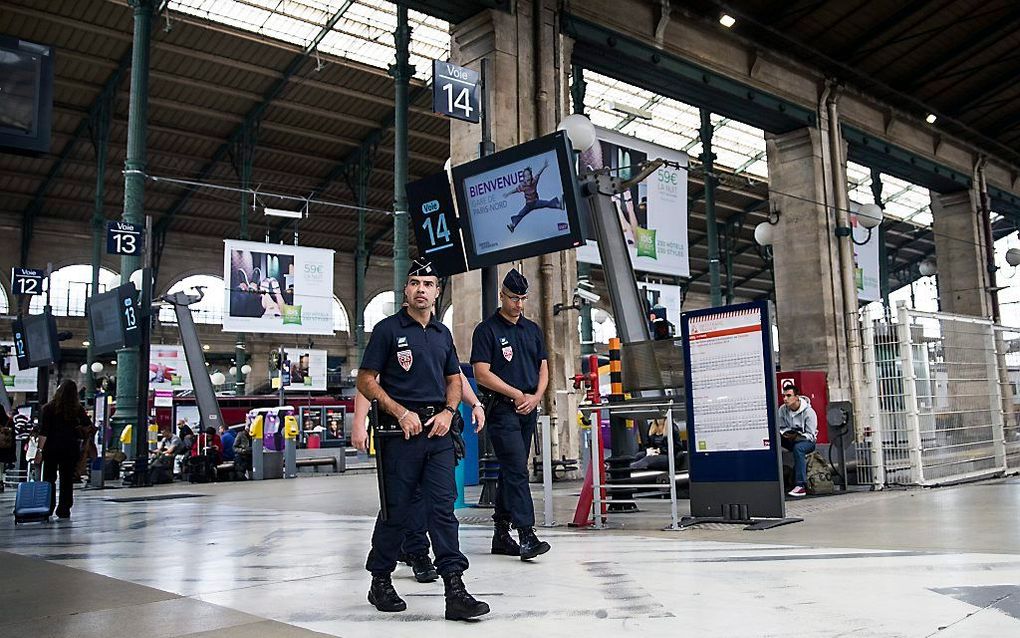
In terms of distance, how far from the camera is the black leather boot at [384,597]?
12.7 ft

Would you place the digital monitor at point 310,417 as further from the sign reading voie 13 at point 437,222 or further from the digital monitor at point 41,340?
the sign reading voie 13 at point 437,222

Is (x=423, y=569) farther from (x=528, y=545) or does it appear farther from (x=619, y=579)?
(x=619, y=579)

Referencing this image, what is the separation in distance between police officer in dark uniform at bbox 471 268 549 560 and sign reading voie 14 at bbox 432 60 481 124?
5.86 m

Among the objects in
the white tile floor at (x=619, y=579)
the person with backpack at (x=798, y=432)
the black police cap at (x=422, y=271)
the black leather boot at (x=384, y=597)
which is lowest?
the white tile floor at (x=619, y=579)

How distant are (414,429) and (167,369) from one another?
36.6 meters

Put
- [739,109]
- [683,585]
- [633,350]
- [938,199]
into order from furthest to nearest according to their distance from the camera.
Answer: [938,199], [739,109], [633,350], [683,585]

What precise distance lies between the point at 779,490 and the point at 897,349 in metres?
4.22

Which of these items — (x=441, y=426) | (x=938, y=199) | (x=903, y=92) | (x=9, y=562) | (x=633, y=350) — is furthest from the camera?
(x=938, y=199)

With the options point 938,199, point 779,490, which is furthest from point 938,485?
point 938,199

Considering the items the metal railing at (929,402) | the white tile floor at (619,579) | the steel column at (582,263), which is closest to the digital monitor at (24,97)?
the white tile floor at (619,579)

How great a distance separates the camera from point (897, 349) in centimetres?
1027

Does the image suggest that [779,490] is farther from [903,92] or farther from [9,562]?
[903,92]

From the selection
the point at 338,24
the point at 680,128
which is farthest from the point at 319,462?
the point at 680,128

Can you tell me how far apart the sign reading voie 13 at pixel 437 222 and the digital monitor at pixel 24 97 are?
3.13 m
